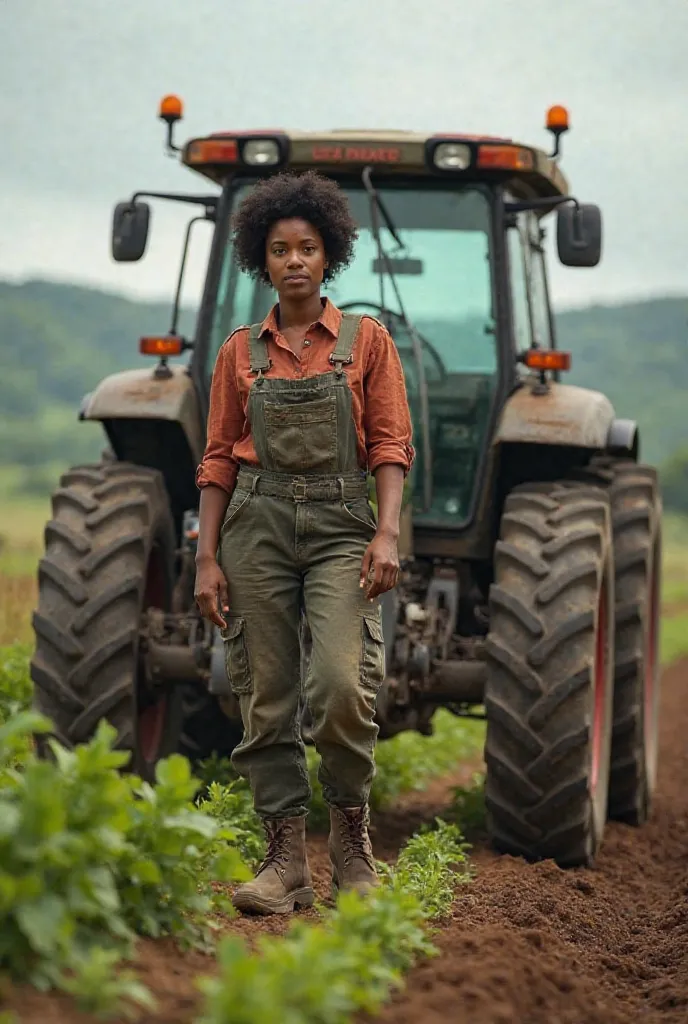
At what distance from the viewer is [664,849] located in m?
7.23

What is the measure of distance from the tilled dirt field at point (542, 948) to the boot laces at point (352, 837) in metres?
0.31

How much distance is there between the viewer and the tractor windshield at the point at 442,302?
7.06 metres

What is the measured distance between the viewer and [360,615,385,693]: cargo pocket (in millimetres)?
4844

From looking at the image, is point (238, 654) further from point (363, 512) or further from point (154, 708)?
point (154, 708)

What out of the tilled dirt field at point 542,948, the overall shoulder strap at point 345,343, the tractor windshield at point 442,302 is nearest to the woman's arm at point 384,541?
the overall shoulder strap at point 345,343

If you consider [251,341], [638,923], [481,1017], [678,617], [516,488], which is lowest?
[678,617]

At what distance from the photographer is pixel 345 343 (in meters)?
4.89

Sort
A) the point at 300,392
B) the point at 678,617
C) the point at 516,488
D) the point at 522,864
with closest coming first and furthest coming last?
the point at 300,392 → the point at 522,864 → the point at 516,488 → the point at 678,617

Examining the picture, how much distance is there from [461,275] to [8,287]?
230ft

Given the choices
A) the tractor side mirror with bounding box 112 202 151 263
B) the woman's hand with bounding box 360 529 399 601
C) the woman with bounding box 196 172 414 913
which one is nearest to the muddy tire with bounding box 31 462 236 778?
the tractor side mirror with bounding box 112 202 151 263

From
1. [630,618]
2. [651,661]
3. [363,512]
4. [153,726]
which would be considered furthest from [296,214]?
[651,661]

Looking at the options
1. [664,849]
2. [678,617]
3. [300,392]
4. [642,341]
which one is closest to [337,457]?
[300,392]

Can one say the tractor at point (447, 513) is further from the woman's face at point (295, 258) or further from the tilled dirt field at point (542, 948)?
the woman's face at point (295, 258)

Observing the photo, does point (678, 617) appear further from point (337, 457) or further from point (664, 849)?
point (337, 457)
